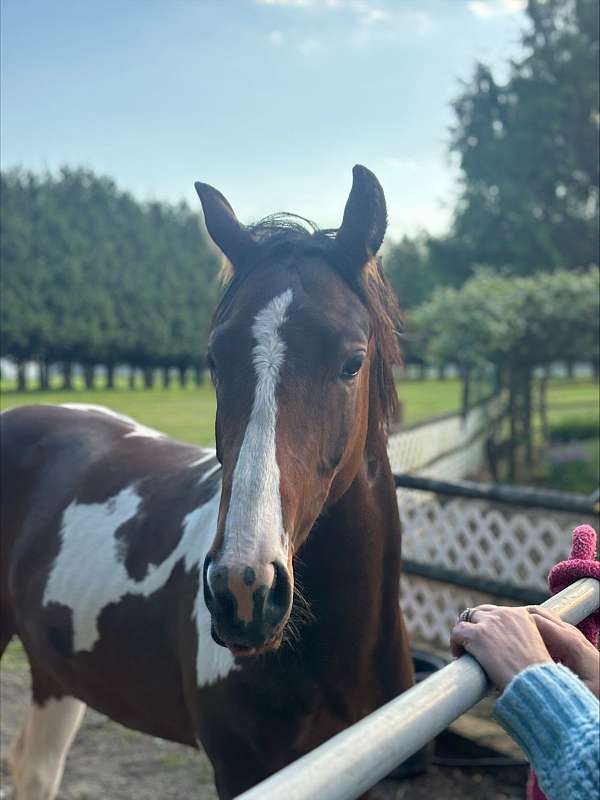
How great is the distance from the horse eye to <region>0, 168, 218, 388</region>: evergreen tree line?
471cm

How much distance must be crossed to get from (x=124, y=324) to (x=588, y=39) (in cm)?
1095

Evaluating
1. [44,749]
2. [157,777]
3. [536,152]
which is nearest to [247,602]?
[44,749]

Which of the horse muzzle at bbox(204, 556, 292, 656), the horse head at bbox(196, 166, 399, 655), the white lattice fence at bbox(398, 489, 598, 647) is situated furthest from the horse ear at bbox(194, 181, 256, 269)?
the white lattice fence at bbox(398, 489, 598, 647)

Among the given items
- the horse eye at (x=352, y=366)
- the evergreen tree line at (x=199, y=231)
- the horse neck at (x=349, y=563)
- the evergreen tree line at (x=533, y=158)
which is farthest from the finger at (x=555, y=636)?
the evergreen tree line at (x=533, y=158)

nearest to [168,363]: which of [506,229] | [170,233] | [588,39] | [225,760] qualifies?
[170,233]

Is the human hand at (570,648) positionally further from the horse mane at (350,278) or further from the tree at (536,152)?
the tree at (536,152)

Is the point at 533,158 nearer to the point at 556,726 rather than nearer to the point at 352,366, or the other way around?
the point at 352,366

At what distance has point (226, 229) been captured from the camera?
6.33ft

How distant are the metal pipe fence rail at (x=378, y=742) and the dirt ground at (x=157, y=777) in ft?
9.24

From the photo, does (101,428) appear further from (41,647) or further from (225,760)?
(225,760)

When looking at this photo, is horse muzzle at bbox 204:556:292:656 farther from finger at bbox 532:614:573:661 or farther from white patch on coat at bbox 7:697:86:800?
white patch on coat at bbox 7:697:86:800

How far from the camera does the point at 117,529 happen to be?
264 cm

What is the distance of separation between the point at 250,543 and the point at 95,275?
7.77 m

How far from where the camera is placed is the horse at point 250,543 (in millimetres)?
1427
